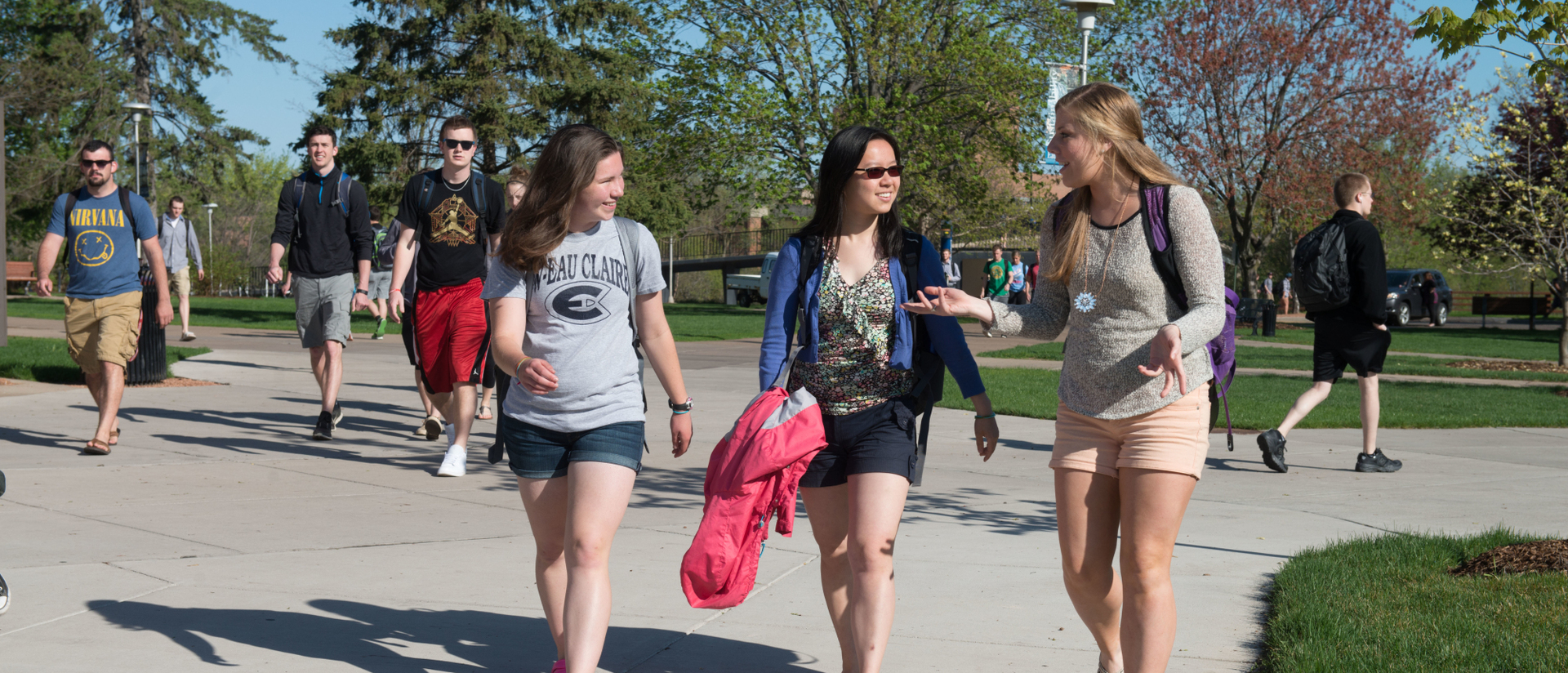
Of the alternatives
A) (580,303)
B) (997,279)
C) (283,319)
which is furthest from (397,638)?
(283,319)

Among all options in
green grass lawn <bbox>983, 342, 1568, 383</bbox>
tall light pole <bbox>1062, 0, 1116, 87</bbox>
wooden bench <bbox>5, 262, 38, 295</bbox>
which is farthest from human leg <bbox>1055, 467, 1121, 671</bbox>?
wooden bench <bbox>5, 262, 38, 295</bbox>

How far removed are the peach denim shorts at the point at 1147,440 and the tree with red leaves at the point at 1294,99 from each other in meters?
30.4

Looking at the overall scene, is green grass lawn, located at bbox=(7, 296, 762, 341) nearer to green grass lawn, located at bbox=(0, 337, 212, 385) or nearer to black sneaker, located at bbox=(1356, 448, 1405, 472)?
green grass lawn, located at bbox=(0, 337, 212, 385)

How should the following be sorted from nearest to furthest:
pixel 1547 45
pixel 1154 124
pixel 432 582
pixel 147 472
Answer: pixel 432 582 → pixel 1547 45 → pixel 147 472 → pixel 1154 124

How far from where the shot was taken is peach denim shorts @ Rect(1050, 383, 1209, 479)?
3283 millimetres

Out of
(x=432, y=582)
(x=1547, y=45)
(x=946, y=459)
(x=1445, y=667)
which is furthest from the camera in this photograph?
(x=946, y=459)

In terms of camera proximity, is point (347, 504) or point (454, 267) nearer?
point (347, 504)

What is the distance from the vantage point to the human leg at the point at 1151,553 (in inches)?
130

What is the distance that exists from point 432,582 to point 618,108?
1145 inches

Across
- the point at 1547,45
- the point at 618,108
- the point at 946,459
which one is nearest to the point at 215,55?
the point at 618,108

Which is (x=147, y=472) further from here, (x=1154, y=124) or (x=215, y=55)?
(x=215, y=55)

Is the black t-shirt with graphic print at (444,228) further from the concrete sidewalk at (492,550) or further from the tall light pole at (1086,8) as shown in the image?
the tall light pole at (1086,8)

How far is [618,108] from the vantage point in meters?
33.0

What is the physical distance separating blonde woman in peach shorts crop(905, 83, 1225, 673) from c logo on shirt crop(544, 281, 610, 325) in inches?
35.1
